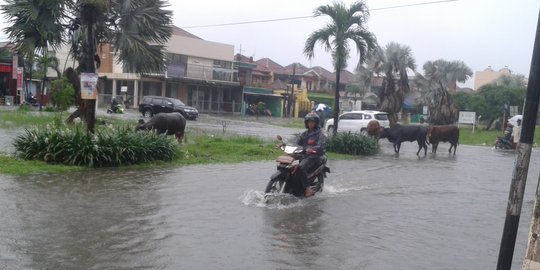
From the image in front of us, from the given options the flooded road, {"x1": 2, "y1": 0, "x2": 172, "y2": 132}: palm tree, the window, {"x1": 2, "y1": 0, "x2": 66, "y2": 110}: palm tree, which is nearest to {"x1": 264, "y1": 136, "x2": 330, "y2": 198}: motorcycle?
the flooded road

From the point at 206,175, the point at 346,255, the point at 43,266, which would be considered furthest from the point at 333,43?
the point at 43,266

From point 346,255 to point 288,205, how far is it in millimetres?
3131

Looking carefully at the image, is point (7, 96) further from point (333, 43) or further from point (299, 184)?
point (299, 184)

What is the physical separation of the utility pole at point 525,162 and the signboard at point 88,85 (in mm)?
12060

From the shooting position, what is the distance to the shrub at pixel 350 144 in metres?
22.0

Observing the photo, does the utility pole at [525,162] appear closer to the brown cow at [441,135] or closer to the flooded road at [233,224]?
the flooded road at [233,224]

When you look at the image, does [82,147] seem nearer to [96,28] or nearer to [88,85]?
[88,85]

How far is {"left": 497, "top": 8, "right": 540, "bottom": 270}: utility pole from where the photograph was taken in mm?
4590

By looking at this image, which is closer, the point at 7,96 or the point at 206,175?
the point at 206,175

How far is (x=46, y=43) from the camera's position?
60.5ft

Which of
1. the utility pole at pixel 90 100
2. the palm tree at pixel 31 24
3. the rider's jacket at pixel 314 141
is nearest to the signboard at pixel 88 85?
the utility pole at pixel 90 100

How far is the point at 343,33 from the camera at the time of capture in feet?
74.7

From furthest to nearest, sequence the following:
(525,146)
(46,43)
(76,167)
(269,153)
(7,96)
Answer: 1. (7,96)
2. (269,153)
3. (46,43)
4. (76,167)
5. (525,146)

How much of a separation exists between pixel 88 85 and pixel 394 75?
1424 inches
